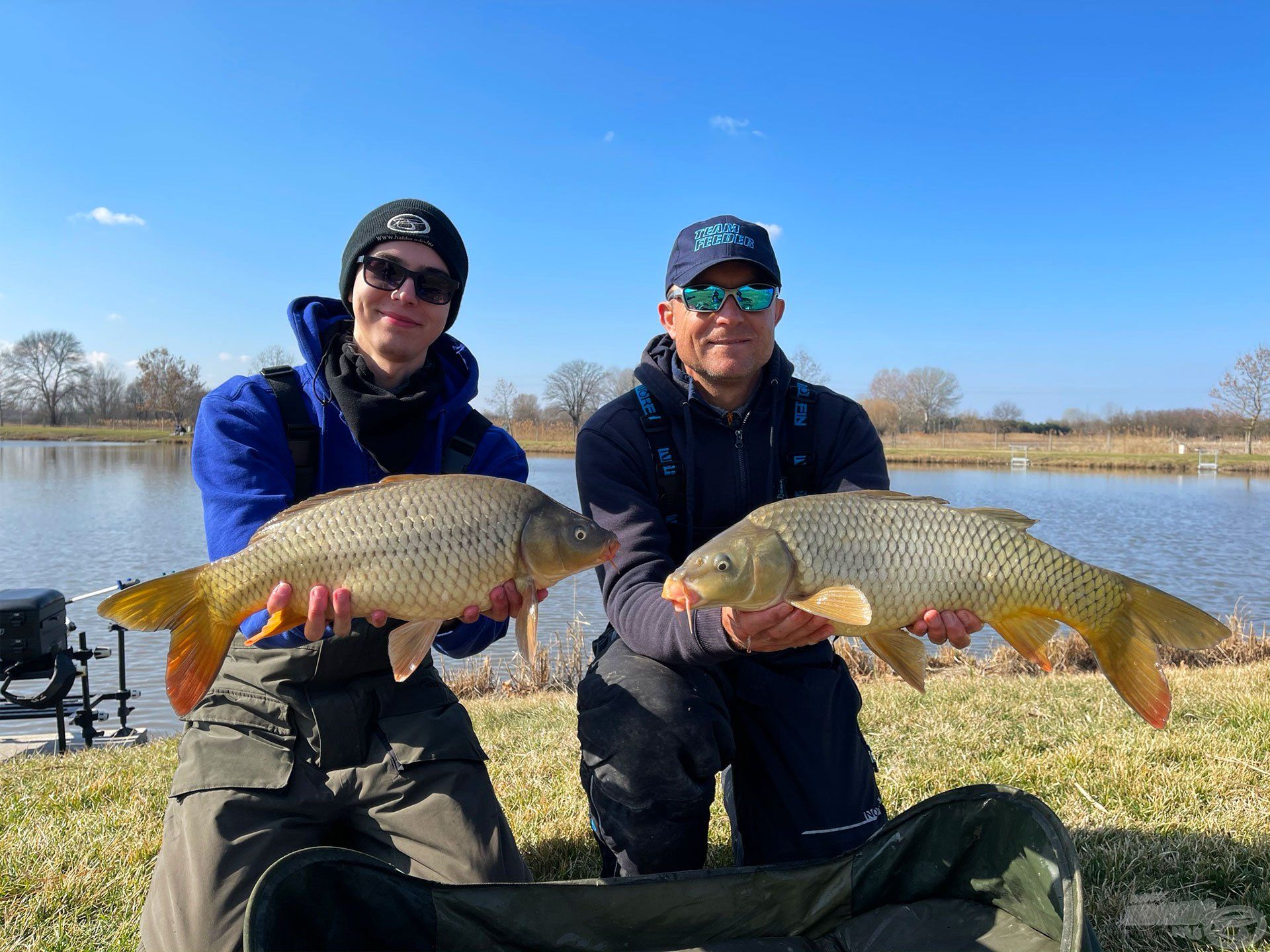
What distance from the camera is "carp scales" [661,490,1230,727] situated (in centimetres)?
168

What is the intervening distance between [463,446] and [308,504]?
0.54m

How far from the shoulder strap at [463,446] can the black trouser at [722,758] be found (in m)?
0.67

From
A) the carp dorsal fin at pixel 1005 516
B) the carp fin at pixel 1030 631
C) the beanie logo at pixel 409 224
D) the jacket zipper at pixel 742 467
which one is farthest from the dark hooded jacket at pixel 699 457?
the beanie logo at pixel 409 224

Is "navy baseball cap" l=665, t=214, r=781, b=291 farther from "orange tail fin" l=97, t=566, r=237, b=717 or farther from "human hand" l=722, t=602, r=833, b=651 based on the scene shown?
"orange tail fin" l=97, t=566, r=237, b=717

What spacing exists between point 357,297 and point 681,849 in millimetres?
1676

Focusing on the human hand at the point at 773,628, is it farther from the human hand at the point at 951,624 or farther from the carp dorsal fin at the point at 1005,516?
the carp dorsal fin at the point at 1005,516

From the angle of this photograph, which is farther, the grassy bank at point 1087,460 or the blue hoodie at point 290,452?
the grassy bank at point 1087,460

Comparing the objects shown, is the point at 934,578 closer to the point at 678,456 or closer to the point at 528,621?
the point at 678,456

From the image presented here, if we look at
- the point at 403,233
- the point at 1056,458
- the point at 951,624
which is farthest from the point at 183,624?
the point at 1056,458

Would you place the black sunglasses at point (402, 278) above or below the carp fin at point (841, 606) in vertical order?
above

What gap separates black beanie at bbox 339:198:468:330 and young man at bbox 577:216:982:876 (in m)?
0.63

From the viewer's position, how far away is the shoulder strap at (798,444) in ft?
7.70

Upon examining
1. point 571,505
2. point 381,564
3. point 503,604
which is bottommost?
point 571,505

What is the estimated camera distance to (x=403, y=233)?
2.22 metres
